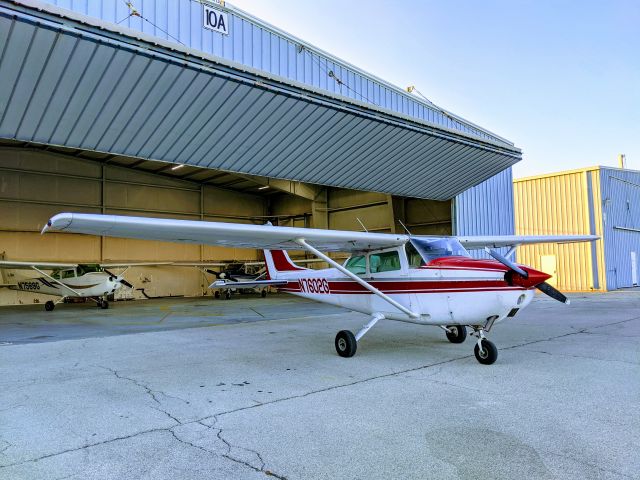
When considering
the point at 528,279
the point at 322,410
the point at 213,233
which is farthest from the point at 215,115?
the point at 322,410

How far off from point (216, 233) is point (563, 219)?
2332cm

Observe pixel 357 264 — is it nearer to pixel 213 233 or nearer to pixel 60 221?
pixel 213 233

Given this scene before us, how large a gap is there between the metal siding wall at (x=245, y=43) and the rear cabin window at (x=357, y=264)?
5.78 meters

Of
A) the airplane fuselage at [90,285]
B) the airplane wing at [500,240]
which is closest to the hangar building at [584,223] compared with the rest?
the airplane wing at [500,240]

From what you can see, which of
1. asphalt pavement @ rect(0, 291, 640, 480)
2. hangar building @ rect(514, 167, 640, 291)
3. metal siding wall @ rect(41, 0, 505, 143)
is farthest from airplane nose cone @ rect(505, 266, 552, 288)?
hangar building @ rect(514, 167, 640, 291)

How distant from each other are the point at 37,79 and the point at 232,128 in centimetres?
402

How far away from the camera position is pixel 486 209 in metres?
18.6

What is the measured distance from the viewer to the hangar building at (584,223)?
2322 cm

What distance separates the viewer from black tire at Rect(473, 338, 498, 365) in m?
5.89

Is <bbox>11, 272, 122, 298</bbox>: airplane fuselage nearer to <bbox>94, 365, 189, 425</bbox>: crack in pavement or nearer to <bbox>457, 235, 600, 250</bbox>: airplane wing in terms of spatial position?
<bbox>94, 365, 189, 425</bbox>: crack in pavement

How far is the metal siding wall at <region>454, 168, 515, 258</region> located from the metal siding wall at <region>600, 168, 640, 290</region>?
747 centimetres

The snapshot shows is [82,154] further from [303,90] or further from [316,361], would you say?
[316,361]

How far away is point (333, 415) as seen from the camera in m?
3.96

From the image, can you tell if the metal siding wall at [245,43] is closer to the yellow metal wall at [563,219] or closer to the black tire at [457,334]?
the black tire at [457,334]
